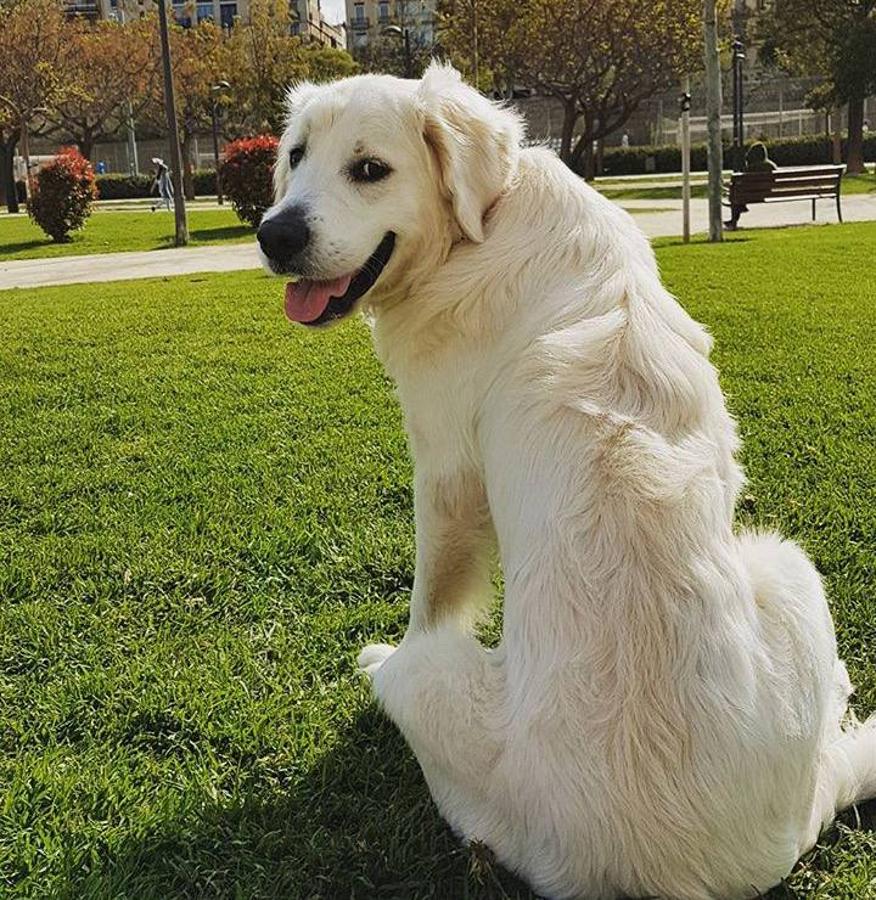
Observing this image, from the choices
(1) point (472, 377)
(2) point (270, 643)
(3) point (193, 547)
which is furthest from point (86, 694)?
(1) point (472, 377)

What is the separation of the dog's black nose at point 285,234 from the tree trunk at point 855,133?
38871 mm

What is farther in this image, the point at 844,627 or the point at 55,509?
the point at 55,509

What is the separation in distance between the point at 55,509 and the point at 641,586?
3453 millimetres

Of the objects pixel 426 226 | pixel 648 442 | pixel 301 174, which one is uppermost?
pixel 301 174

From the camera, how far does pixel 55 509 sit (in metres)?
4.51

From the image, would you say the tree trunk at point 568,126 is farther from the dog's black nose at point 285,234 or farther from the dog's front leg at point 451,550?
the dog's front leg at point 451,550

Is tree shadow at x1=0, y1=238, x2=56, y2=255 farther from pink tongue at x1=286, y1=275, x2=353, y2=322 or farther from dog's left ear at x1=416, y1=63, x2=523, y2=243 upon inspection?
dog's left ear at x1=416, y1=63, x2=523, y2=243

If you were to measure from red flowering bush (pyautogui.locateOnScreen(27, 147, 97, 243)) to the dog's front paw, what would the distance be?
2178 centimetres

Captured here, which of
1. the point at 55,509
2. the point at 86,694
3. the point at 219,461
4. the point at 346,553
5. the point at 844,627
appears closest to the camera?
the point at 86,694

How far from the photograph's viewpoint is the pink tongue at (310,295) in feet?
8.98

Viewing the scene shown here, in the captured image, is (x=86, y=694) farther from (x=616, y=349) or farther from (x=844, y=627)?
(x=844, y=627)

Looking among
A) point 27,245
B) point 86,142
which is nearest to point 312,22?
point 86,142

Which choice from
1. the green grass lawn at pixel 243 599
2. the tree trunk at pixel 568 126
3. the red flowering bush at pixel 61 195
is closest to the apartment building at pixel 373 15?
the tree trunk at pixel 568 126

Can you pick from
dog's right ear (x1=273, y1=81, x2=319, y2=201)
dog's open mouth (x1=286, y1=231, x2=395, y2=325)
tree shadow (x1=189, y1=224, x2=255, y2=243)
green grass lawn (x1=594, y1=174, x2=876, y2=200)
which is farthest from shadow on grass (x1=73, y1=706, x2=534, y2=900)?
green grass lawn (x1=594, y1=174, x2=876, y2=200)
